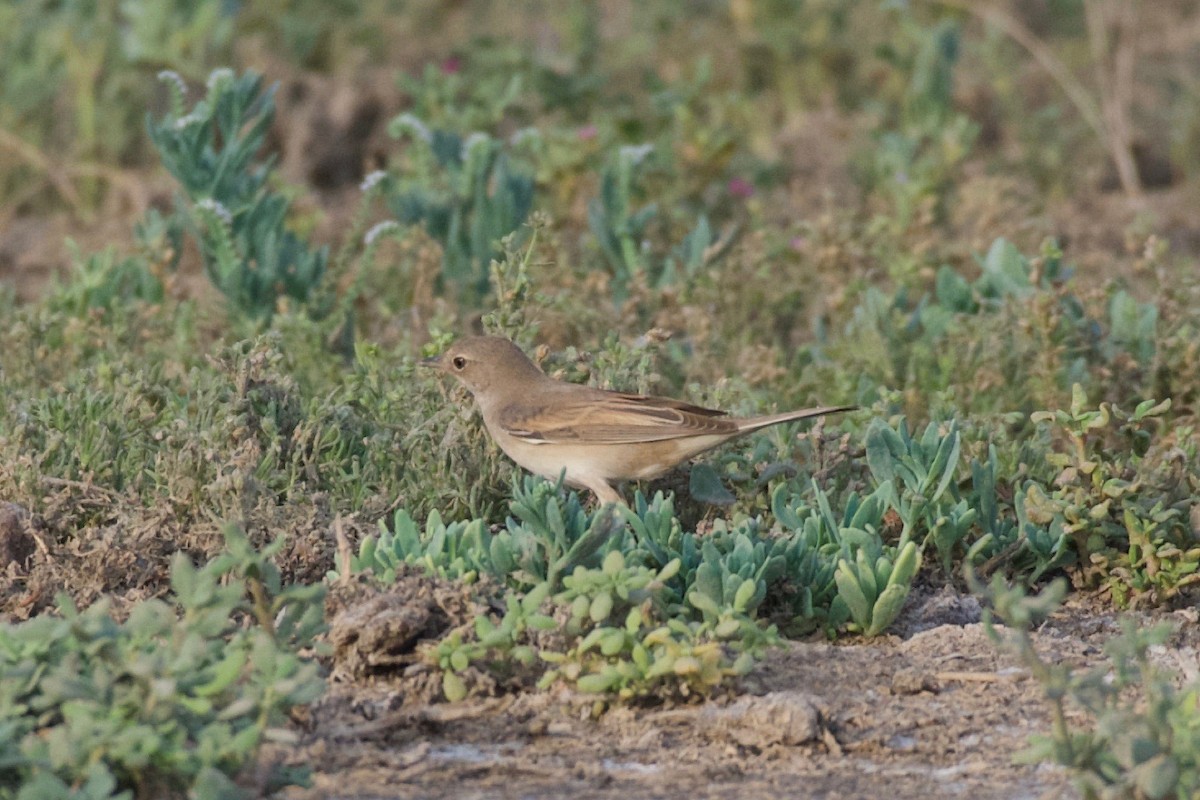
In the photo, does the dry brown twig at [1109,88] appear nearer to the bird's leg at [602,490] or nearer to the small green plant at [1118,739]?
the bird's leg at [602,490]

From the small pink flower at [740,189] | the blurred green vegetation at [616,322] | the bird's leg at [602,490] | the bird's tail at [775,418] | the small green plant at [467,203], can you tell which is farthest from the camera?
the small pink flower at [740,189]

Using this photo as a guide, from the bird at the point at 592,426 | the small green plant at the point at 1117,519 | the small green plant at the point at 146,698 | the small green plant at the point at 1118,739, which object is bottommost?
the small green plant at the point at 1117,519

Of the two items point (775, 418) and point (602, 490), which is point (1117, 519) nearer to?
point (775, 418)

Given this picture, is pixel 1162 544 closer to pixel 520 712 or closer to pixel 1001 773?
pixel 1001 773

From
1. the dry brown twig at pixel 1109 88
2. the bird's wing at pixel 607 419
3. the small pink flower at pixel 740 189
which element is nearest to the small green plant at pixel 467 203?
the small pink flower at pixel 740 189

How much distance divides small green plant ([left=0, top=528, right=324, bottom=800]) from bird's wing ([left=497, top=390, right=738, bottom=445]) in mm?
1888

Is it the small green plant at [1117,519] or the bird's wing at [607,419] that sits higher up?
the bird's wing at [607,419]

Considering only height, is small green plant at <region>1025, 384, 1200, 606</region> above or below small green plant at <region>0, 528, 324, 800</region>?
below

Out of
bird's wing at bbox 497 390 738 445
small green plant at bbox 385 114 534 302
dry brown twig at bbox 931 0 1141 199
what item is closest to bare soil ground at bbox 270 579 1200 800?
bird's wing at bbox 497 390 738 445

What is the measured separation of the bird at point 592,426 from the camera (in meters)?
5.30

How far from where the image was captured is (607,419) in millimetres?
5484

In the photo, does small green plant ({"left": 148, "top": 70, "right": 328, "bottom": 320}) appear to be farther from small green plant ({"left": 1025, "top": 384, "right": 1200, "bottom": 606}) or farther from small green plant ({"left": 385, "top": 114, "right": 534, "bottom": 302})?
small green plant ({"left": 1025, "top": 384, "right": 1200, "bottom": 606})

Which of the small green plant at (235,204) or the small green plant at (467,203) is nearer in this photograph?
the small green plant at (235,204)

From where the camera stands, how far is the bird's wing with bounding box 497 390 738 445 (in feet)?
17.4
